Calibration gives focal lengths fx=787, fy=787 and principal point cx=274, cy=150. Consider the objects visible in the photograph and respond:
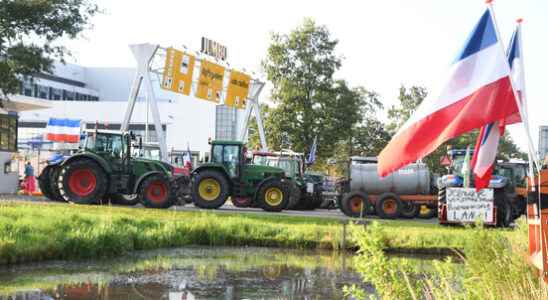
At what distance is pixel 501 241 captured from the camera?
9.38 meters

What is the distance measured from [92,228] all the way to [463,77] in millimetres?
10663

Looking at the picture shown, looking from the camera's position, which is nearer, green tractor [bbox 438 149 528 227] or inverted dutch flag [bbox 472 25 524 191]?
inverted dutch flag [bbox 472 25 524 191]

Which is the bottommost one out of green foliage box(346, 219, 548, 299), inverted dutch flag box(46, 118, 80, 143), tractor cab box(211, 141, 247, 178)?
green foliage box(346, 219, 548, 299)

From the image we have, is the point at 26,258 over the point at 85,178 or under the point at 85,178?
under

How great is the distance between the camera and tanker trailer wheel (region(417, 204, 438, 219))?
2850 cm

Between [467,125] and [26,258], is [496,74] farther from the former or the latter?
[26,258]

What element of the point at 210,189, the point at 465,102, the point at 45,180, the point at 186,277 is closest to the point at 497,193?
the point at 210,189

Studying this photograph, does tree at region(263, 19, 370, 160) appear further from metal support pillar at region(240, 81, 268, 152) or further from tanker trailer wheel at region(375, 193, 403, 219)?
tanker trailer wheel at region(375, 193, 403, 219)

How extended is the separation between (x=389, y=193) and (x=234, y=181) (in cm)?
576

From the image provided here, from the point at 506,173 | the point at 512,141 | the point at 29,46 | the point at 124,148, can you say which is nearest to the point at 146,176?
the point at 124,148

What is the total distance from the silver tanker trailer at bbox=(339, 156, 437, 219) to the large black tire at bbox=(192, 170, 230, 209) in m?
4.93

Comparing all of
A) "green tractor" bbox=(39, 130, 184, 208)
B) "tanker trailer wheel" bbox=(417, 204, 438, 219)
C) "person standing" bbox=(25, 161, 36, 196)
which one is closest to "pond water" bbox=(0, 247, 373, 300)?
"green tractor" bbox=(39, 130, 184, 208)

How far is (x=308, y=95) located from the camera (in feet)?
135

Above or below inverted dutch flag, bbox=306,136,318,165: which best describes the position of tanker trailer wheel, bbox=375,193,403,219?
below
